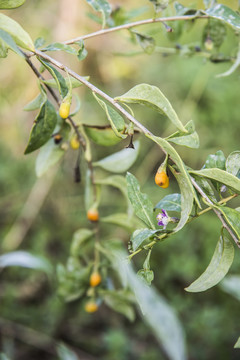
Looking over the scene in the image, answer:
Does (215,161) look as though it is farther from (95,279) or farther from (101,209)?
(101,209)

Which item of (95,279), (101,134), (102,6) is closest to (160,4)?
(102,6)

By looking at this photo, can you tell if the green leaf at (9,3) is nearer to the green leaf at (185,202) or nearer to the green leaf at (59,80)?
the green leaf at (59,80)

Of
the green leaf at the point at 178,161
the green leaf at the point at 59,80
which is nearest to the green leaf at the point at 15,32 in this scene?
the green leaf at the point at 59,80

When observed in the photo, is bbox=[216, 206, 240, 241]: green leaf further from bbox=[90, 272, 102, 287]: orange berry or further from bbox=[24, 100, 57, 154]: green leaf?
bbox=[90, 272, 102, 287]: orange berry

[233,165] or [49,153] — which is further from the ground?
[233,165]

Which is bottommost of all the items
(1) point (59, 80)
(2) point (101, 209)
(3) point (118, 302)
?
(2) point (101, 209)

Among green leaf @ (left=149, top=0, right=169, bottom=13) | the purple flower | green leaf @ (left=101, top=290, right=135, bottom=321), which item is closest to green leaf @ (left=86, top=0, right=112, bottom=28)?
green leaf @ (left=149, top=0, right=169, bottom=13)

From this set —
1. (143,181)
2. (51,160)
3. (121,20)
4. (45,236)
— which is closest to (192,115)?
(143,181)
